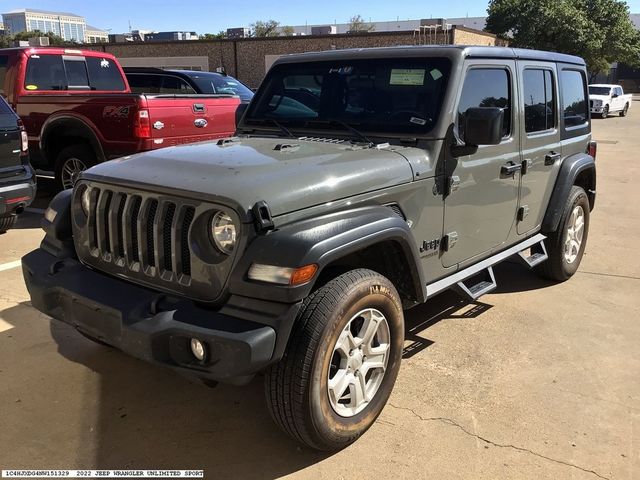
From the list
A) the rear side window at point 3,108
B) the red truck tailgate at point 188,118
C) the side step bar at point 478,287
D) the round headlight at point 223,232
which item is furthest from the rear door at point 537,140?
the rear side window at point 3,108

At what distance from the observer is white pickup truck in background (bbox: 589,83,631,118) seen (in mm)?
27469

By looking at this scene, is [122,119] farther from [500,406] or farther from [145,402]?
[500,406]

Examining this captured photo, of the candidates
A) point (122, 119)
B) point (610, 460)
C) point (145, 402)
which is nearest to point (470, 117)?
point (610, 460)

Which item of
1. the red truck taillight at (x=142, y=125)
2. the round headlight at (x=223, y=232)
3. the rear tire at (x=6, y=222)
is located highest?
the red truck taillight at (x=142, y=125)

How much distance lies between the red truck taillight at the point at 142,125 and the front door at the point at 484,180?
4.21 m

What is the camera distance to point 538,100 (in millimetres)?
4504

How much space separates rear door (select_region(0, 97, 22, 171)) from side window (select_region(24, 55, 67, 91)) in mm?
2253

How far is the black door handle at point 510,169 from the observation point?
3975 mm

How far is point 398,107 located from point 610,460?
2.22m

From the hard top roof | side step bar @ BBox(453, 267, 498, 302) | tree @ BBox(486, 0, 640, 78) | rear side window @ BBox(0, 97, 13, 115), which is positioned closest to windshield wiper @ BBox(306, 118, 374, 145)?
the hard top roof

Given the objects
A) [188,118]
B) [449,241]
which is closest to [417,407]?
[449,241]

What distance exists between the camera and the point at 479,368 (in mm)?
3707

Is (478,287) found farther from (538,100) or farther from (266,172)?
(266,172)

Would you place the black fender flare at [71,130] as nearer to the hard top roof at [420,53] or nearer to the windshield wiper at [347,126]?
the hard top roof at [420,53]
